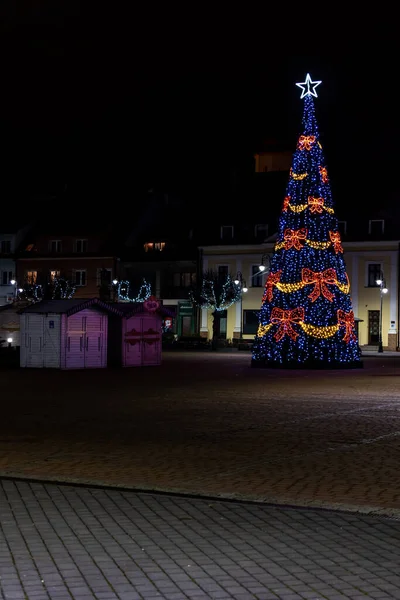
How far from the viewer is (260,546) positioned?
293 inches

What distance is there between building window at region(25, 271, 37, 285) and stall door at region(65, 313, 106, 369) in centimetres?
4463

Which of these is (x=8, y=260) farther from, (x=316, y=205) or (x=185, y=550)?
(x=185, y=550)

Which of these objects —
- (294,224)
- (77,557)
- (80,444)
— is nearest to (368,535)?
(77,557)

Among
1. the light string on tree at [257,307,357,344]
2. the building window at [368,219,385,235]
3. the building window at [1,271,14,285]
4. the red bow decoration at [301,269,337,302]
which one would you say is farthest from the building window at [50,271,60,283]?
the red bow decoration at [301,269,337,302]

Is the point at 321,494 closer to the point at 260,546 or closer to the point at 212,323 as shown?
the point at 260,546

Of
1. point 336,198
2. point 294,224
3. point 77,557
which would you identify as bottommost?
point 77,557

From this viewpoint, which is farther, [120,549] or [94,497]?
[94,497]

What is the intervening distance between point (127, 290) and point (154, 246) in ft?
17.2

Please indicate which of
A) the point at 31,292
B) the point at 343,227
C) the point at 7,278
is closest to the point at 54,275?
the point at 31,292

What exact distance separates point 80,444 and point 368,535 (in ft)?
21.5

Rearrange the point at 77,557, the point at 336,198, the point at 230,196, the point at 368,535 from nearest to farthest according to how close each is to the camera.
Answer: the point at 77,557 → the point at 368,535 → the point at 336,198 → the point at 230,196

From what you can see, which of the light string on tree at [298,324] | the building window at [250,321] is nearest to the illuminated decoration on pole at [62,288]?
the building window at [250,321]

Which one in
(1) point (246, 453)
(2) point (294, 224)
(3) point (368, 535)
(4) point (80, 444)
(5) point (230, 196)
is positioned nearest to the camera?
(3) point (368, 535)

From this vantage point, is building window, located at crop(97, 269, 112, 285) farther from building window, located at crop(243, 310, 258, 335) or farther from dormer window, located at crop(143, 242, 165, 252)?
building window, located at crop(243, 310, 258, 335)
